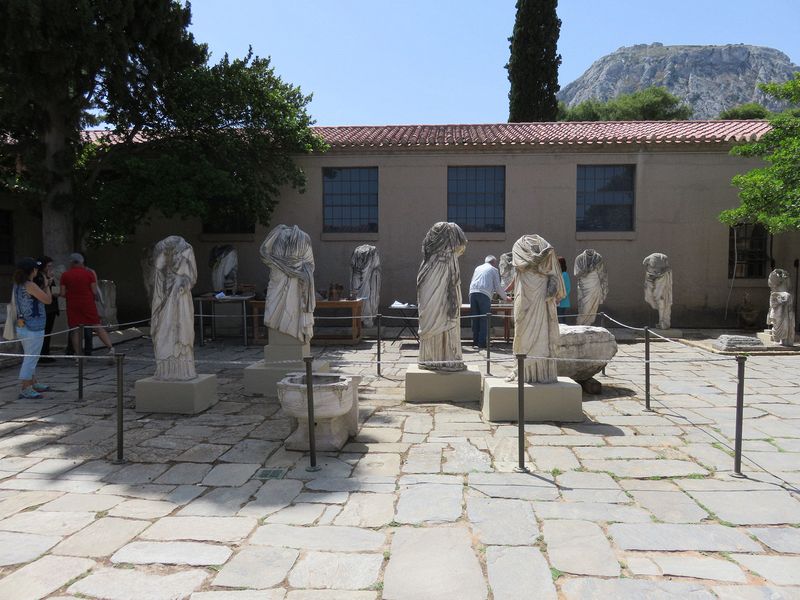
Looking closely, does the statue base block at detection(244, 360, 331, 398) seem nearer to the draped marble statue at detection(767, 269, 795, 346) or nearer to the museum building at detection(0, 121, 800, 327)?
the museum building at detection(0, 121, 800, 327)

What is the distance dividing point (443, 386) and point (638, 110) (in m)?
32.4

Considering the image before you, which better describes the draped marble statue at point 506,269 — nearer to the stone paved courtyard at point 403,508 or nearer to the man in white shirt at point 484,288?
the man in white shirt at point 484,288

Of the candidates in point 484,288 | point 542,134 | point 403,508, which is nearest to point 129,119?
point 484,288

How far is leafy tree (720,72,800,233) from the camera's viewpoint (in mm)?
11156

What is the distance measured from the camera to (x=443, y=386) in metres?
7.05

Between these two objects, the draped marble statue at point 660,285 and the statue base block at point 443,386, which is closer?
the statue base block at point 443,386

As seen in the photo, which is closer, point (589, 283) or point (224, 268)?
point (589, 283)

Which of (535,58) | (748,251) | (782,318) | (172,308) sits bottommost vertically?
(782,318)

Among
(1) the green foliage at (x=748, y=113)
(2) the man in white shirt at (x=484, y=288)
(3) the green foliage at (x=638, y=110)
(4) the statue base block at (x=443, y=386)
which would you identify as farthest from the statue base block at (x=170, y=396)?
(1) the green foliage at (x=748, y=113)

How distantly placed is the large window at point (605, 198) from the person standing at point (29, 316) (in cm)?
1275

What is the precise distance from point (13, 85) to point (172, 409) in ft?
27.3

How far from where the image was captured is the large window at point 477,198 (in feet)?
51.5

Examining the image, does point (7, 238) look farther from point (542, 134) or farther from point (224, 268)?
point (542, 134)

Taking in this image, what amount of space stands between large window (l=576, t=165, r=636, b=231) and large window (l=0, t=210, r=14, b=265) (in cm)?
1615
